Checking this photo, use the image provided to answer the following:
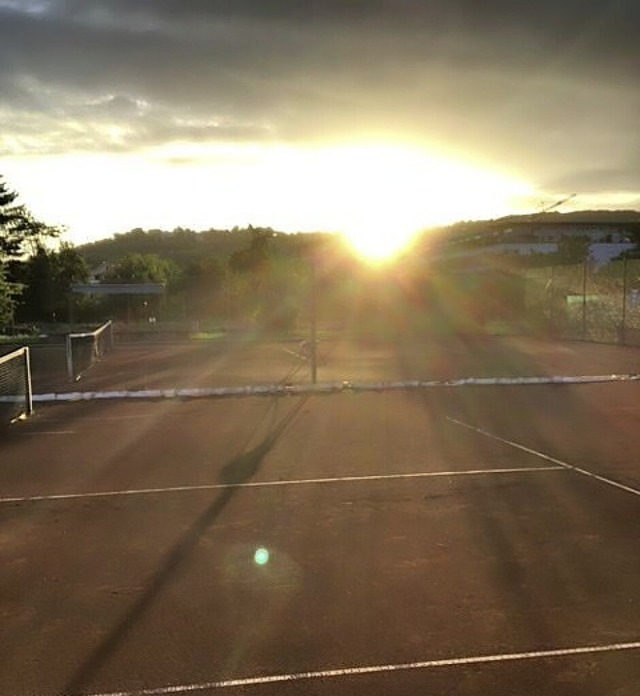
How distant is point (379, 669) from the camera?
496 cm

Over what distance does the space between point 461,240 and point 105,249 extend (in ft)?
225

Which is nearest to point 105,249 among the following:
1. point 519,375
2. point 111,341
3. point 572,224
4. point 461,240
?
point 461,240

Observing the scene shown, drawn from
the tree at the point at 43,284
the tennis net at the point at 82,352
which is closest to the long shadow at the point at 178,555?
the tennis net at the point at 82,352

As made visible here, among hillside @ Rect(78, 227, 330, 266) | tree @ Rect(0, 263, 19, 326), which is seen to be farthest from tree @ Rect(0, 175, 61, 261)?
hillside @ Rect(78, 227, 330, 266)

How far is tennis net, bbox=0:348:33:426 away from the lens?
1488cm

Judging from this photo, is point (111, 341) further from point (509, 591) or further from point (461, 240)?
point (461, 240)

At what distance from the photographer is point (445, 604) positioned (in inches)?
236

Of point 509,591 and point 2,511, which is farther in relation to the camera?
point 2,511

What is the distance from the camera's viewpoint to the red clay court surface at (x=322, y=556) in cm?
503

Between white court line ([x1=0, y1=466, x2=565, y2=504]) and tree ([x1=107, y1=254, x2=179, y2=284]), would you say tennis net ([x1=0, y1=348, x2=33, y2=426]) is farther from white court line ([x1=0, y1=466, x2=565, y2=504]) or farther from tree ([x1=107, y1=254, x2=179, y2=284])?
tree ([x1=107, y1=254, x2=179, y2=284])

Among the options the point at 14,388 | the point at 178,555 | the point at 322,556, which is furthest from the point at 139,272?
the point at 322,556

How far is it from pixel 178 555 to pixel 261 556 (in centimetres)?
71

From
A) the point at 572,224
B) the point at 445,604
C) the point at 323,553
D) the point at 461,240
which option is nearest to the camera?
the point at 445,604

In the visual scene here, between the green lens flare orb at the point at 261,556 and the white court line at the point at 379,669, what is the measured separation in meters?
2.11
